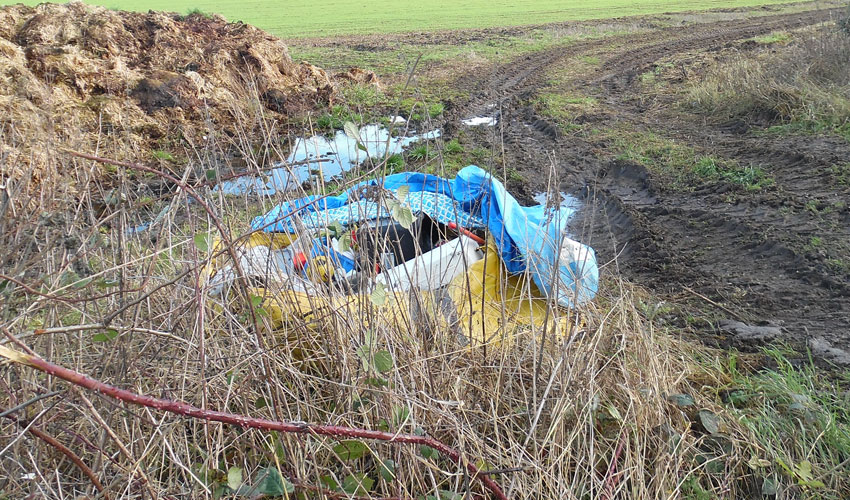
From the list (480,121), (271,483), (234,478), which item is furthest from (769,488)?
(480,121)

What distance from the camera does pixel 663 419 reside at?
2.40 m

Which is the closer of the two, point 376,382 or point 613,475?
point 376,382

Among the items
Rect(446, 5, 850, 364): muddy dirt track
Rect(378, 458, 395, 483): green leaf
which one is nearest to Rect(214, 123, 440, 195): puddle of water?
Rect(446, 5, 850, 364): muddy dirt track

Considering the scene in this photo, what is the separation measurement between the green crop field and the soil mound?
1088cm

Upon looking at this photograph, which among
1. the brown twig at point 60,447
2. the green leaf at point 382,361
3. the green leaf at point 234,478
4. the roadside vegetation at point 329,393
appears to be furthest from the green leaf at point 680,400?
the brown twig at point 60,447

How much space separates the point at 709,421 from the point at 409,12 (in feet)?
89.5

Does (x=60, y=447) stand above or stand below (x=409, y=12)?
above

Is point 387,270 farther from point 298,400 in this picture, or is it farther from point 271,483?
→ point 271,483

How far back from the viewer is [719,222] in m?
5.20

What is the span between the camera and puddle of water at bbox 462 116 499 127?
911 centimetres

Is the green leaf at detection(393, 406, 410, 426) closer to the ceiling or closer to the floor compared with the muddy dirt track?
closer to the ceiling

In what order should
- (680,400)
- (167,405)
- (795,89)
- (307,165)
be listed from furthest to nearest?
(795,89), (680,400), (307,165), (167,405)

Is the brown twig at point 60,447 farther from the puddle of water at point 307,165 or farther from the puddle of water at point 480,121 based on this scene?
the puddle of water at point 480,121

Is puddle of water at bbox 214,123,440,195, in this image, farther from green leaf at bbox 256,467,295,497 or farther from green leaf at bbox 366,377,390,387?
green leaf at bbox 256,467,295,497
